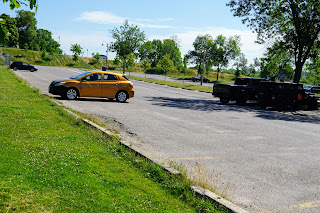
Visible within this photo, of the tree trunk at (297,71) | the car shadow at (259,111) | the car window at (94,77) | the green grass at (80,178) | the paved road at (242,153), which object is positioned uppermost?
the tree trunk at (297,71)

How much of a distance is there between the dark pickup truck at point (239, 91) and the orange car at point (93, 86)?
6988 millimetres

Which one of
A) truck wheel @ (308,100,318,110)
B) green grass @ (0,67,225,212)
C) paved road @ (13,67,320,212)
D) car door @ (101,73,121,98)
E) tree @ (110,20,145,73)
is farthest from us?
tree @ (110,20,145,73)

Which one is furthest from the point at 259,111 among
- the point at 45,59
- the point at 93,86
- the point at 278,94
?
the point at 45,59

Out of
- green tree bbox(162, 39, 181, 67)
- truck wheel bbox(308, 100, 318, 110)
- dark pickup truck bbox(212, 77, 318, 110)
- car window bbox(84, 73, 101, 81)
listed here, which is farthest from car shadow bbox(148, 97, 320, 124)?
green tree bbox(162, 39, 181, 67)

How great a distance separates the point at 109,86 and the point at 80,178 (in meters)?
12.7

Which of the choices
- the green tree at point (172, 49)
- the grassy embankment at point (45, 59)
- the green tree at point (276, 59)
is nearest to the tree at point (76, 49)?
the grassy embankment at point (45, 59)

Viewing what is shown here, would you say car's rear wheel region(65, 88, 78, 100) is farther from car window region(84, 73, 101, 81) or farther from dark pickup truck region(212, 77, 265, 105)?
dark pickup truck region(212, 77, 265, 105)

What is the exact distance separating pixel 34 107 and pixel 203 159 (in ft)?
23.4

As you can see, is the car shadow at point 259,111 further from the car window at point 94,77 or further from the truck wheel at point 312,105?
the truck wheel at point 312,105

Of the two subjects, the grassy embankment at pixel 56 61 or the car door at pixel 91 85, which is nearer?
the car door at pixel 91 85

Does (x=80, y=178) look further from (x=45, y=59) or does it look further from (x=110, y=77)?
(x=45, y=59)

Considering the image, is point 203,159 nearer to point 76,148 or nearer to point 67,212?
point 76,148

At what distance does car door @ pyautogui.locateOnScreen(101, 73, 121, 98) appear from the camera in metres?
17.0

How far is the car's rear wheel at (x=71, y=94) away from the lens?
53.8 ft
